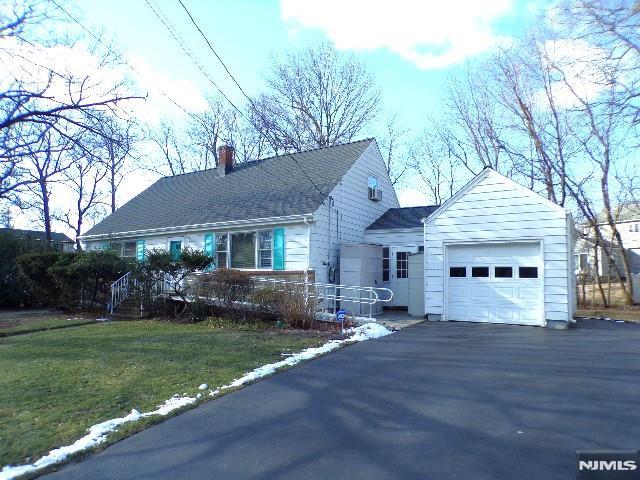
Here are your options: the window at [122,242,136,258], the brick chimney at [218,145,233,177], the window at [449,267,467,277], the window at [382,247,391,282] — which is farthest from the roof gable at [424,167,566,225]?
the window at [122,242,136,258]

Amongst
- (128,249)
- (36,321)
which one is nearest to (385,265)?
(36,321)

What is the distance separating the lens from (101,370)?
716 centimetres

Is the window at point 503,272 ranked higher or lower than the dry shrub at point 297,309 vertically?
higher

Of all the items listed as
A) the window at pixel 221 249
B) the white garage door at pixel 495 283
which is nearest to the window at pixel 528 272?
the white garage door at pixel 495 283

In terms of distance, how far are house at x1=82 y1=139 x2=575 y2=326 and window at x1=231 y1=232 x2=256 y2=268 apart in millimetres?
39

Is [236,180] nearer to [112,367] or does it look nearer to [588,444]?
[112,367]

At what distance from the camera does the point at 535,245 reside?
11812 mm

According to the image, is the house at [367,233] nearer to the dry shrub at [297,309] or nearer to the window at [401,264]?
the window at [401,264]

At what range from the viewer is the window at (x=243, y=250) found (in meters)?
16.4

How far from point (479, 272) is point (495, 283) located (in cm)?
51

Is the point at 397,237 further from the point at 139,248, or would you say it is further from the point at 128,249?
the point at 128,249

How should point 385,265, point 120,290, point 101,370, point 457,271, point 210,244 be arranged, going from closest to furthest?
point 101,370
point 457,271
point 120,290
point 385,265
point 210,244

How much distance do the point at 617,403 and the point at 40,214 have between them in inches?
1785

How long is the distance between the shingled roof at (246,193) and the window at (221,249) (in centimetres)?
68
